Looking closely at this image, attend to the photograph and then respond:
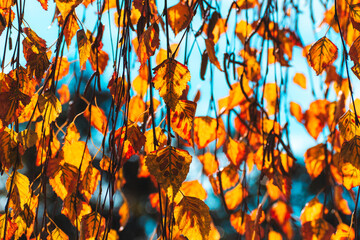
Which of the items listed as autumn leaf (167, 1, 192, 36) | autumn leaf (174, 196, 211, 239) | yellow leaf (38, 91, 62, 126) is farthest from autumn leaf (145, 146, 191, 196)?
autumn leaf (167, 1, 192, 36)

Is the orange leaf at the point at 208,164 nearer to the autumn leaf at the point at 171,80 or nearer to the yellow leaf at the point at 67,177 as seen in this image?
the yellow leaf at the point at 67,177

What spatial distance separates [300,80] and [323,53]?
721 millimetres

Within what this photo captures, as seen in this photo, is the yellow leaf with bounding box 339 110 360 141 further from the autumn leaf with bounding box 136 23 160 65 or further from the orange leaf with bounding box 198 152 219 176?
the orange leaf with bounding box 198 152 219 176

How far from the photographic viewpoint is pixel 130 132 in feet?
1.69

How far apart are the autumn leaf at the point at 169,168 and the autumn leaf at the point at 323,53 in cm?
24

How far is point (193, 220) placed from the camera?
0.44 metres

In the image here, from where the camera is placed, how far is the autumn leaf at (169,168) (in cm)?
41

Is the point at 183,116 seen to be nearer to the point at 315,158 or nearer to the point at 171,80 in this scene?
the point at 171,80

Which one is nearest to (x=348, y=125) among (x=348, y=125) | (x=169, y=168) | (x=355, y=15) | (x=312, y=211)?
(x=348, y=125)

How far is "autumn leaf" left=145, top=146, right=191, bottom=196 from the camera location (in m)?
0.41

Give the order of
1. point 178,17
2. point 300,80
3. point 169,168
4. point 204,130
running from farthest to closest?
point 300,80, point 204,130, point 178,17, point 169,168

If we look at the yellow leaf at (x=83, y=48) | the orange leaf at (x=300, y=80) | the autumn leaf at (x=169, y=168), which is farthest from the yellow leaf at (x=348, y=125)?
the orange leaf at (x=300, y=80)

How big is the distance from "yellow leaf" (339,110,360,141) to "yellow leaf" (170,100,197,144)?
18 cm

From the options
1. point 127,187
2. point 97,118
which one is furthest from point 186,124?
point 127,187
